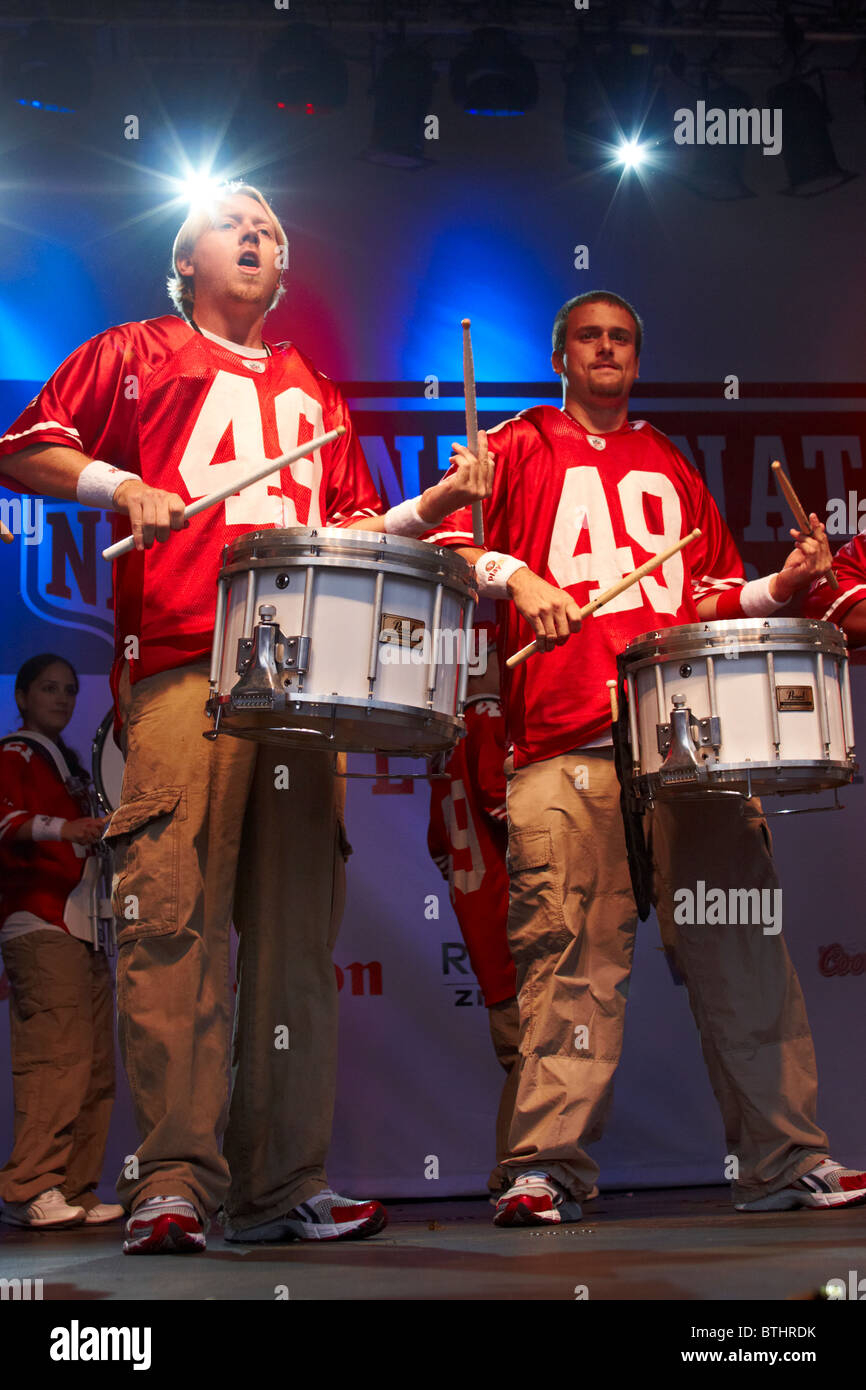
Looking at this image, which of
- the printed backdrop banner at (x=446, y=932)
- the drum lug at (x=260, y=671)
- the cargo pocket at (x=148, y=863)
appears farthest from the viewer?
the printed backdrop banner at (x=446, y=932)

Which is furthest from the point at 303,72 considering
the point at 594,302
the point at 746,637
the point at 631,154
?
the point at 746,637

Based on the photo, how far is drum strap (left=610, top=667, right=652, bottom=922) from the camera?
3.41 meters

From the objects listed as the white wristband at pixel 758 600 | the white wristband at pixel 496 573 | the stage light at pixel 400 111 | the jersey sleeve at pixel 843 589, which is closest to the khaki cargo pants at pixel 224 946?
the white wristband at pixel 496 573

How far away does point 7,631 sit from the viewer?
478 centimetres

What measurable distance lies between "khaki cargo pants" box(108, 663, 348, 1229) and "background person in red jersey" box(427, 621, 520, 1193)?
141 centimetres

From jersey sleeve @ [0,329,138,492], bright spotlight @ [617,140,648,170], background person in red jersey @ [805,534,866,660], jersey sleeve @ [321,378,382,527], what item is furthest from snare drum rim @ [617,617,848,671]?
bright spotlight @ [617,140,648,170]

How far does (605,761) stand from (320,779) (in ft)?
2.59

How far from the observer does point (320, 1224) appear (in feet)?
9.60

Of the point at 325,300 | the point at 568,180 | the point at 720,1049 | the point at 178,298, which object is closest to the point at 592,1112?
the point at 720,1049

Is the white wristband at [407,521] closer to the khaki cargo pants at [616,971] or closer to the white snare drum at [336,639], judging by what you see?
the white snare drum at [336,639]

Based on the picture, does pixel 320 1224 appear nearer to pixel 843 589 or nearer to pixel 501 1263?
pixel 501 1263

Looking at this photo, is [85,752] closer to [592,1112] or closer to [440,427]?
[440,427]

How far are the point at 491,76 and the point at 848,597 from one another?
2.16 meters

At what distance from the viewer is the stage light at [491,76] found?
16.4 ft
